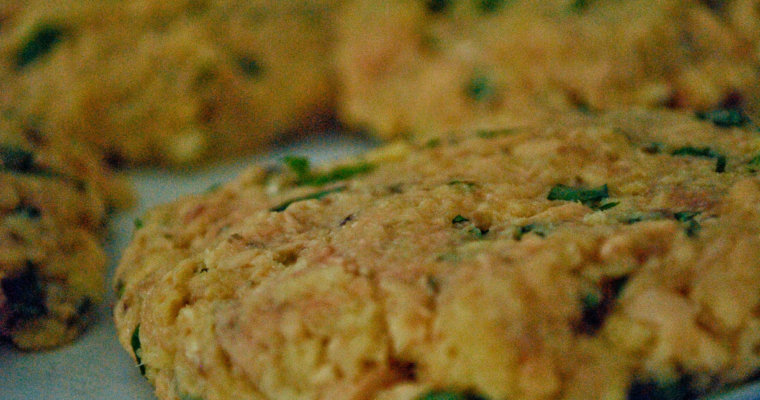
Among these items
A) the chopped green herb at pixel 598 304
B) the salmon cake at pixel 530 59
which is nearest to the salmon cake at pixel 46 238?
the salmon cake at pixel 530 59

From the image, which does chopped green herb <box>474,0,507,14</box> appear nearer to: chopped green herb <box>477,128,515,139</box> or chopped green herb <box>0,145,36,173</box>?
chopped green herb <box>477,128,515,139</box>

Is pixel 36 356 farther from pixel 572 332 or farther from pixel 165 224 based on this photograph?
pixel 572 332

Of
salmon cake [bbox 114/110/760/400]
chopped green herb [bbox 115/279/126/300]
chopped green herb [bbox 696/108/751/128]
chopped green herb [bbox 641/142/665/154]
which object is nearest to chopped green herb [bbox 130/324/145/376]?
salmon cake [bbox 114/110/760/400]

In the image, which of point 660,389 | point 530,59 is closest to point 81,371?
point 660,389

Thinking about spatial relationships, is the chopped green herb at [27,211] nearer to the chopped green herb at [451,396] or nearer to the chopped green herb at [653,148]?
the chopped green herb at [451,396]

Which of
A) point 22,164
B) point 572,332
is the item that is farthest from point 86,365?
point 572,332
